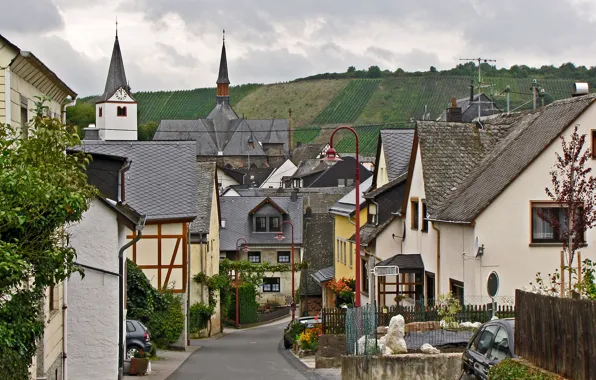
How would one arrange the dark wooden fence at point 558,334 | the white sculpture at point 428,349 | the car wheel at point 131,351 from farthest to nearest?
1. the car wheel at point 131,351
2. the white sculpture at point 428,349
3. the dark wooden fence at point 558,334

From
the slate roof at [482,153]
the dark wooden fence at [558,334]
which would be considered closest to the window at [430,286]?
the slate roof at [482,153]

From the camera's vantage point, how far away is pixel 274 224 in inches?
2768

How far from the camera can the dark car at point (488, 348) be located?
48.4ft

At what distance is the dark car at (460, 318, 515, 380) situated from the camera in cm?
1475

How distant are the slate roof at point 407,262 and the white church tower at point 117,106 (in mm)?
95858

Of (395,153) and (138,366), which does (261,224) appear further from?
(138,366)

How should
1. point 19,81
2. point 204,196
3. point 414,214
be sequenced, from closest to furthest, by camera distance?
point 19,81
point 414,214
point 204,196

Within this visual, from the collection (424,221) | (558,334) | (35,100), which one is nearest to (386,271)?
(424,221)

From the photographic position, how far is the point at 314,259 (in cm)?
6294

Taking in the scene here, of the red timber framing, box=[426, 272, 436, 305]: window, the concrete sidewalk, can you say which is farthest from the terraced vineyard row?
box=[426, 272, 436, 305]: window

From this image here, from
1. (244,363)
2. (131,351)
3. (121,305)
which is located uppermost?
(121,305)

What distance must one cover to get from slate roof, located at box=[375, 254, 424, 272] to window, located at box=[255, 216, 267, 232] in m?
36.5

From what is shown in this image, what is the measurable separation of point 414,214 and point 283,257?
118ft

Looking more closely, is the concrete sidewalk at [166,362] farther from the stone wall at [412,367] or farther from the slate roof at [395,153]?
the slate roof at [395,153]
